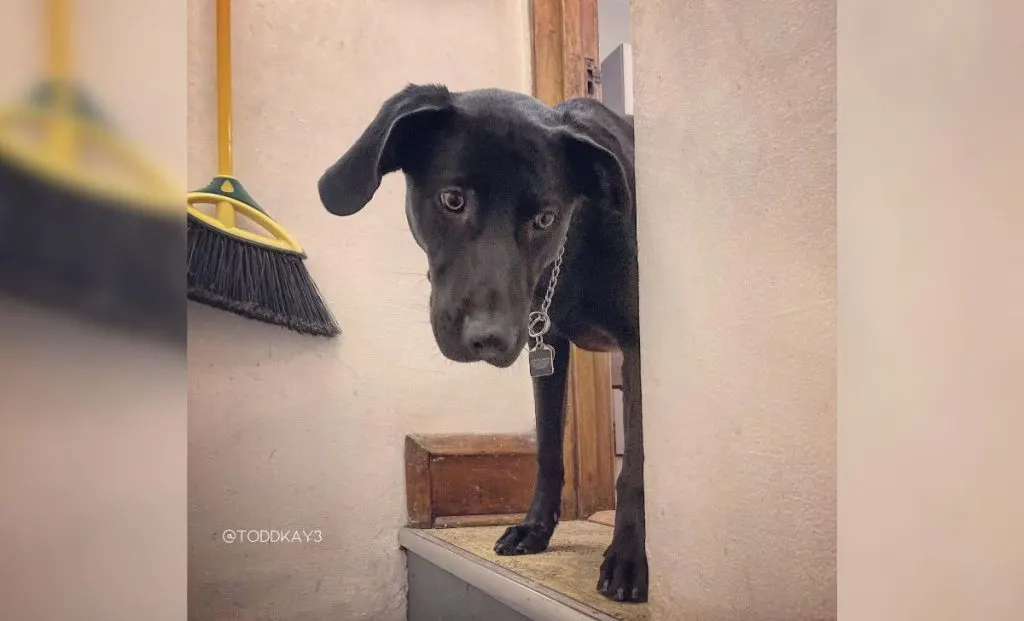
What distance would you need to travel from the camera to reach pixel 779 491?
14.2 inches

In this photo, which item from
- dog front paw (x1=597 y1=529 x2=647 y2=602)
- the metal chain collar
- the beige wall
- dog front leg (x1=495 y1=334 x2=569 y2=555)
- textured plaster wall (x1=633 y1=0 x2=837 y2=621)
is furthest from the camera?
dog front leg (x1=495 y1=334 x2=569 y2=555)

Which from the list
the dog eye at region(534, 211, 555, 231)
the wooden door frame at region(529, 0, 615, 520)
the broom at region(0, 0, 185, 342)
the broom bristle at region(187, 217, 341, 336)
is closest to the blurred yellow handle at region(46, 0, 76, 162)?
the broom at region(0, 0, 185, 342)

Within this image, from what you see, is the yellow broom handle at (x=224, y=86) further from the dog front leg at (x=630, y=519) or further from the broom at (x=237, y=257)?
the dog front leg at (x=630, y=519)

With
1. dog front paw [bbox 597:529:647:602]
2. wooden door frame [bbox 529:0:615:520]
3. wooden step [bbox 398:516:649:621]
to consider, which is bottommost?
wooden step [bbox 398:516:649:621]

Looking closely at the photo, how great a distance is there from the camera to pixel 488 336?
564 mm

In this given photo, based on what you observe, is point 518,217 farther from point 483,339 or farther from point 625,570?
point 625,570

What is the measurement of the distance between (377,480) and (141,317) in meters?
0.40

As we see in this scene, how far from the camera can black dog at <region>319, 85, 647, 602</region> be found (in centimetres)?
58

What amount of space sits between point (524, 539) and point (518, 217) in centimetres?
35

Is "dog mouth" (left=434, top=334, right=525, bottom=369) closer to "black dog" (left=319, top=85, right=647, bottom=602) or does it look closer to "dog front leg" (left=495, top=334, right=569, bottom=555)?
"black dog" (left=319, top=85, right=647, bottom=602)

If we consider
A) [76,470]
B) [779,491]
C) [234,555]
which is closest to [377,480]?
[234,555]

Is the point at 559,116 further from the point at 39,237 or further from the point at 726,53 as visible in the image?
the point at 39,237

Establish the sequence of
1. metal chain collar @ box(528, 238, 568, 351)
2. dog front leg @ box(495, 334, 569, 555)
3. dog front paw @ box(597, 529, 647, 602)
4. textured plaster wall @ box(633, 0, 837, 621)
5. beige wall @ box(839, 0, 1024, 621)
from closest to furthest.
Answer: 1. beige wall @ box(839, 0, 1024, 621)
2. textured plaster wall @ box(633, 0, 837, 621)
3. dog front paw @ box(597, 529, 647, 602)
4. metal chain collar @ box(528, 238, 568, 351)
5. dog front leg @ box(495, 334, 569, 555)
